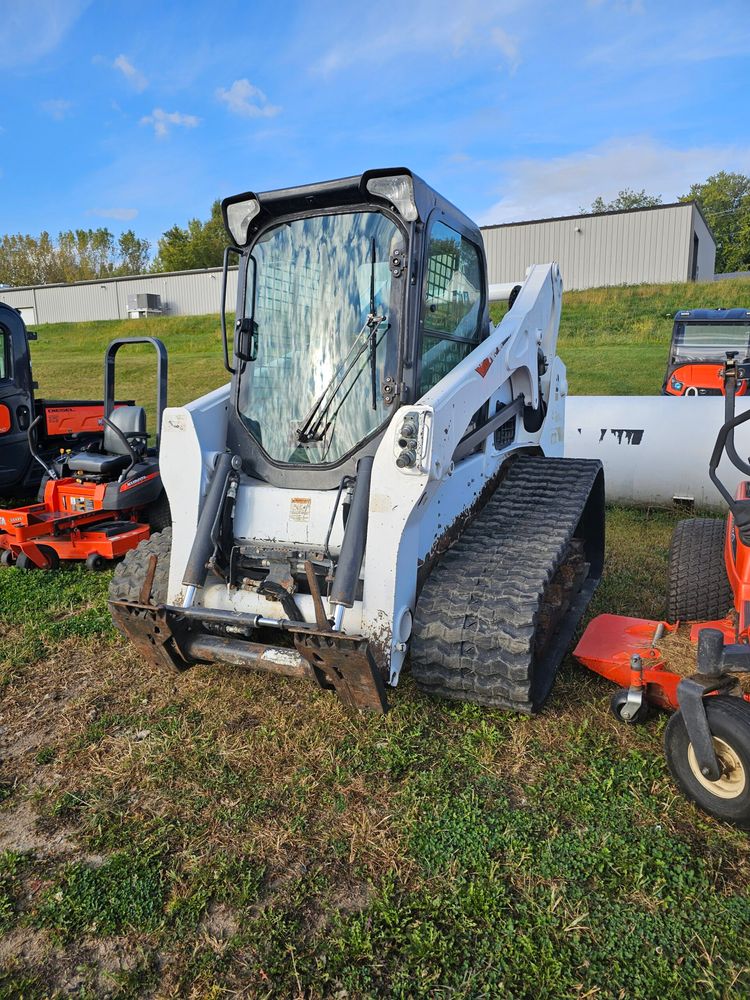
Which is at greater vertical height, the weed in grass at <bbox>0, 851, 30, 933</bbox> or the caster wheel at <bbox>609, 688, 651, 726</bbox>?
the caster wheel at <bbox>609, 688, 651, 726</bbox>

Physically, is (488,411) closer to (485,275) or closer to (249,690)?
(485,275)

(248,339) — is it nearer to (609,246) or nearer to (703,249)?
(609,246)

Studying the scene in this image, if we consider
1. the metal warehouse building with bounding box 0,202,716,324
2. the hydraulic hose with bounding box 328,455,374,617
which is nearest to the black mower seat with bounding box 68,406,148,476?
the hydraulic hose with bounding box 328,455,374,617

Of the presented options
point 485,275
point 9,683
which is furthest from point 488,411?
point 9,683

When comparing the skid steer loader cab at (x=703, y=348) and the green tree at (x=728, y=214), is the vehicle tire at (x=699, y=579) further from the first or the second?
the green tree at (x=728, y=214)

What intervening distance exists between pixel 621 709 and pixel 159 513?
14.3ft

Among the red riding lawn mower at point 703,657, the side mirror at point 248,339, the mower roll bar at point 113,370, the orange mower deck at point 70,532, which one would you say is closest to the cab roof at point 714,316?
the red riding lawn mower at point 703,657

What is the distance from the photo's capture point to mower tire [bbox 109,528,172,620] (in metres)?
3.62

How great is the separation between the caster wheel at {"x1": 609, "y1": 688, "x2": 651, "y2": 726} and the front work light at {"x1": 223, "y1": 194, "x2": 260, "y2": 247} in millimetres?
2896

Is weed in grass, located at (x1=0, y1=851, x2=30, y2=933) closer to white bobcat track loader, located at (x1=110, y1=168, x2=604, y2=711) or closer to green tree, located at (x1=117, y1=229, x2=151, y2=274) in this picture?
white bobcat track loader, located at (x1=110, y1=168, x2=604, y2=711)

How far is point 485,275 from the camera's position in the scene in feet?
14.0

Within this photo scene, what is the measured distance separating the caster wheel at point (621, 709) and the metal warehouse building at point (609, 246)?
2706 cm

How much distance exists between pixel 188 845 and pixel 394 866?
2.43 feet

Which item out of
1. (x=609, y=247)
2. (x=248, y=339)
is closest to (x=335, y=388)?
(x=248, y=339)
